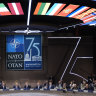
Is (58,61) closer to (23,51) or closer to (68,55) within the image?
(68,55)

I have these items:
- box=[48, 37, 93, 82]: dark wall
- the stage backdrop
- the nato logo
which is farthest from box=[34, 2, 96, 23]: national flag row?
the nato logo

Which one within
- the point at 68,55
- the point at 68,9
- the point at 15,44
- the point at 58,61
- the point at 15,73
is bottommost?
the point at 15,73

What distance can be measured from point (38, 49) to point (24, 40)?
1.39 meters

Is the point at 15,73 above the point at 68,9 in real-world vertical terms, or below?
below

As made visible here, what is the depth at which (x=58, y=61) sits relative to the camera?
692 inches

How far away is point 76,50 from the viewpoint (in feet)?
57.5

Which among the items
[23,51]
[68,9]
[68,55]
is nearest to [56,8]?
[68,9]

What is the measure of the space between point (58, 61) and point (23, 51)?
10.1 feet

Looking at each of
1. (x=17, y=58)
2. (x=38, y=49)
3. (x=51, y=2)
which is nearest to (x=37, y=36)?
(x=38, y=49)

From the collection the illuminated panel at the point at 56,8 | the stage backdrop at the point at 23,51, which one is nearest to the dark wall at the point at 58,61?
the stage backdrop at the point at 23,51

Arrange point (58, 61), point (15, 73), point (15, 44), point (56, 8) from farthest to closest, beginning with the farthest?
1. point (58, 61)
2. point (15, 73)
3. point (15, 44)
4. point (56, 8)

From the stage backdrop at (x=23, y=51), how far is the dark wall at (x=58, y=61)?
1.38 feet

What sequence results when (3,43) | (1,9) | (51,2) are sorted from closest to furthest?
(51,2)
(1,9)
(3,43)

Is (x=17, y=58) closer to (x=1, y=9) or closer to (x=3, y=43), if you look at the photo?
(x=3, y=43)
